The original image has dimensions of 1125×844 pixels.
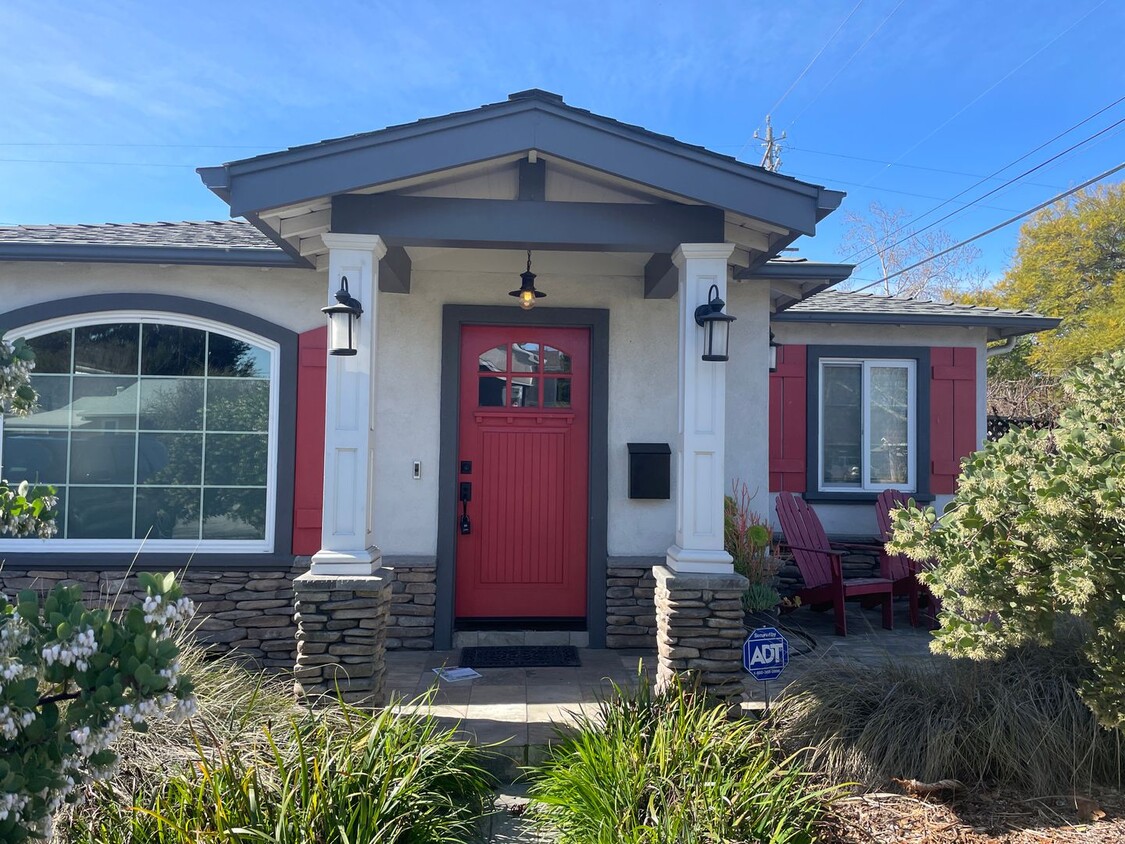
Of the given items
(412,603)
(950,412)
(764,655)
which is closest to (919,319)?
(950,412)

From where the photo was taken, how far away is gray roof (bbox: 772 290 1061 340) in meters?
7.17

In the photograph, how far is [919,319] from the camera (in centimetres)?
724

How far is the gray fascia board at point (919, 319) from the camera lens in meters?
7.14

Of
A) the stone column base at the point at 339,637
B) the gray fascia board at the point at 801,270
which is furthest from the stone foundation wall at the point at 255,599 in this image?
the gray fascia board at the point at 801,270

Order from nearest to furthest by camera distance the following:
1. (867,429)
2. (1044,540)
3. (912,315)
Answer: (1044,540), (912,315), (867,429)

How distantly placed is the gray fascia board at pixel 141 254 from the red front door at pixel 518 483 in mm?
1492

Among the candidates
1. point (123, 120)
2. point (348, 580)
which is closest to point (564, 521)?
point (348, 580)

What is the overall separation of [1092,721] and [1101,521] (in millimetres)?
1119

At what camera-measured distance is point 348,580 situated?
3.95 m

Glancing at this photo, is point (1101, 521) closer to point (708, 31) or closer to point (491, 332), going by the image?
point (491, 332)

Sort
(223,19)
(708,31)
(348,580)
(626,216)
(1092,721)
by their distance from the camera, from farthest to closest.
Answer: (708,31) < (223,19) < (626,216) < (348,580) < (1092,721)

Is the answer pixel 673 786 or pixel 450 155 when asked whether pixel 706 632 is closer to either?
pixel 673 786

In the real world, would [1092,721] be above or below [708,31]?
below

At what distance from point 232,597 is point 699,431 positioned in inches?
137
